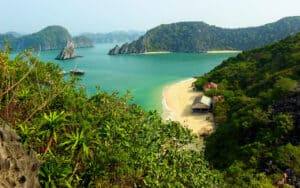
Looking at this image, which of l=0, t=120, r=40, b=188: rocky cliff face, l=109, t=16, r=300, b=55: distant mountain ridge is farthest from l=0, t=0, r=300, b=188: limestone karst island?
l=109, t=16, r=300, b=55: distant mountain ridge

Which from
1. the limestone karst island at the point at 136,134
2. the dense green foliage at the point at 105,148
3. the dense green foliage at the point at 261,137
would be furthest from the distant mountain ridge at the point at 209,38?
the dense green foliage at the point at 105,148

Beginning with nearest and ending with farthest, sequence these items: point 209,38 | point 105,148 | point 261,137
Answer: point 105,148 → point 261,137 → point 209,38

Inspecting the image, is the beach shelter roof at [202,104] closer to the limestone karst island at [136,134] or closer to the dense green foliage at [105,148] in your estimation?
the limestone karst island at [136,134]

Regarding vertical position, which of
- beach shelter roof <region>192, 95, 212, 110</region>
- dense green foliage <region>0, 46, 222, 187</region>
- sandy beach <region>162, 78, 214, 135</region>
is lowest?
sandy beach <region>162, 78, 214, 135</region>

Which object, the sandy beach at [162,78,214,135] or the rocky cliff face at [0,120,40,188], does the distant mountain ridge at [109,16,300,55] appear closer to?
the sandy beach at [162,78,214,135]

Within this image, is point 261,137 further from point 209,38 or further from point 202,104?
point 209,38

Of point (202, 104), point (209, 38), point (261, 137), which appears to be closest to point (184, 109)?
point (202, 104)
